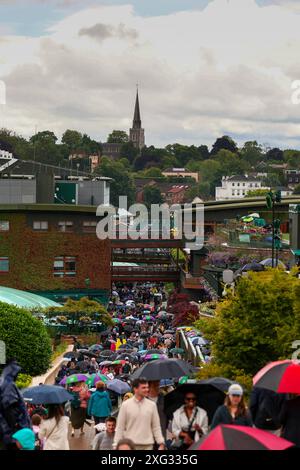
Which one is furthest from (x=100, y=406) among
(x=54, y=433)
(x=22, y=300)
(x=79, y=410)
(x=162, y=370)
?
(x=22, y=300)

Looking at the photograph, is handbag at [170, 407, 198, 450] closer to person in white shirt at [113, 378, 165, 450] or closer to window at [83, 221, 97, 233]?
person in white shirt at [113, 378, 165, 450]

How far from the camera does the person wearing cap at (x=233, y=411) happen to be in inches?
466

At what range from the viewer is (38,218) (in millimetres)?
64125

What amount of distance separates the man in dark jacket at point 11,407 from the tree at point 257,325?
8460 mm

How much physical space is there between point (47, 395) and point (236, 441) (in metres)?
6.48

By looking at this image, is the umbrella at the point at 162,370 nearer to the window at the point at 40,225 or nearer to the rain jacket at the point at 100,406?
the rain jacket at the point at 100,406

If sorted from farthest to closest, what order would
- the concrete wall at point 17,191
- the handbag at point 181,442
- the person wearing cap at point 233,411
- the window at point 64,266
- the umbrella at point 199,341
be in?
1. the concrete wall at point 17,191
2. the window at point 64,266
3. the umbrella at point 199,341
4. the handbag at point 181,442
5. the person wearing cap at point 233,411

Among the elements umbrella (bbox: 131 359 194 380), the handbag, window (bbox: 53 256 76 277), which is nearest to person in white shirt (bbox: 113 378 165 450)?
the handbag

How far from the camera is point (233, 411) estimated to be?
1199 cm

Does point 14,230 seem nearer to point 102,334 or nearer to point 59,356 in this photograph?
point 102,334

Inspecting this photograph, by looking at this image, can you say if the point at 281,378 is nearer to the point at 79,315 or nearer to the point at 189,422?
the point at 189,422

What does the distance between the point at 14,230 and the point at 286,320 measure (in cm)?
4311

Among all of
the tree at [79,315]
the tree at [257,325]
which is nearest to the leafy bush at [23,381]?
the tree at [257,325]

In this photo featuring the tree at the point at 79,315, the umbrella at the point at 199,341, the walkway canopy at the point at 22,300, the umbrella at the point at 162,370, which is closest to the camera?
the umbrella at the point at 162,370
